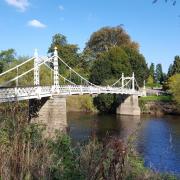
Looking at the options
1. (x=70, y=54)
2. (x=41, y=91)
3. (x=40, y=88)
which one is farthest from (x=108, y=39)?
(x=40, y=88)

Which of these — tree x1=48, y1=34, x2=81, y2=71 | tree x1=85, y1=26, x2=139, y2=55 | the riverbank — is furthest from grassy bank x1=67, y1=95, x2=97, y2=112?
tree x1=85, y1=26, x2=139, y2=55

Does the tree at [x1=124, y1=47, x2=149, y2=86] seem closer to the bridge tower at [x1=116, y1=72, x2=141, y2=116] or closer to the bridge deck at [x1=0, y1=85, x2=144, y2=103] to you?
the bridge tower at [x1=116, y1=72, x2=141, y2=116]

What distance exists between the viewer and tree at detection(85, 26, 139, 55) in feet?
261

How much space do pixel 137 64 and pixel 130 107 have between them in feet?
37.2

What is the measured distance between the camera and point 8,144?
5184 mm

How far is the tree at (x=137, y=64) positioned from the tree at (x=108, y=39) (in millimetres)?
10674

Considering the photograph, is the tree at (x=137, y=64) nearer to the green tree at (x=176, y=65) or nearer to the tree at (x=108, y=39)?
the green tree at (x=176, y=65)

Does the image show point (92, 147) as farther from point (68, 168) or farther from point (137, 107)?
point (137, 107)

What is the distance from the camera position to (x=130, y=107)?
59.1 metres

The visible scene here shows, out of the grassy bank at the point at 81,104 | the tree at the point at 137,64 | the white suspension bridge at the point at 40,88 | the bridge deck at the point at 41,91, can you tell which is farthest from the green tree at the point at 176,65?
the bridge deck at the point at 41,91

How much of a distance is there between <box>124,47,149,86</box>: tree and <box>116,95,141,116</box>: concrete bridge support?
331 inches

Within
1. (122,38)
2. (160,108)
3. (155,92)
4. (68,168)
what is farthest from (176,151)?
(122,38)

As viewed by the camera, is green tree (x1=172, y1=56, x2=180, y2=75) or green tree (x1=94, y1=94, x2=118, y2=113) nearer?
green tree (x1=94, y1=94, x2=118, y2=113)

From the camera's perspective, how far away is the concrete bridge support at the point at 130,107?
5884 cm
